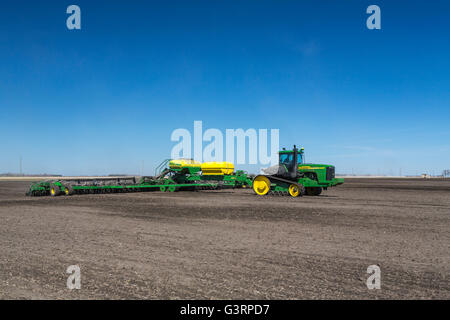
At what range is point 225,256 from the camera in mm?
7496

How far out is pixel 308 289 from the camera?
5.41 metres

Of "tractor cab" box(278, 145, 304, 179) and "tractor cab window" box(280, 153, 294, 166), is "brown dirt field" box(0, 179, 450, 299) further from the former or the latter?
"tractor cab window" box(280, 153, 294, 166)

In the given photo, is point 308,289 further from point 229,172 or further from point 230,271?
point 229,172

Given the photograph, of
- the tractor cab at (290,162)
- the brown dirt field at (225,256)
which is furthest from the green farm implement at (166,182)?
the brown dirt field at (225,256)

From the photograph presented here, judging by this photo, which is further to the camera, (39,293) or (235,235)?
(235,235)

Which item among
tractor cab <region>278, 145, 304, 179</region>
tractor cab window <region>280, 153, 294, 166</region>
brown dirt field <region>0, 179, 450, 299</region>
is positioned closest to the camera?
brown dirt field <region>0, 179, 450, 299</region>

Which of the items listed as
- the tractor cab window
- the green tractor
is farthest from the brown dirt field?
the tractor cab window

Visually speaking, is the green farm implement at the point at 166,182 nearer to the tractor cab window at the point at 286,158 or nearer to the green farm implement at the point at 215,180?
the green farm implement at the point at 215,180

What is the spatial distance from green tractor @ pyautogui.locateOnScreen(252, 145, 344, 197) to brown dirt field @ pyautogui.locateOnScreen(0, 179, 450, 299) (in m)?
9.16

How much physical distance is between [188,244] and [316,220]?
18.8 feet

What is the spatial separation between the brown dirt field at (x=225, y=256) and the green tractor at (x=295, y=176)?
9164mm

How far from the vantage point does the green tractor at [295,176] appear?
22.6 meters

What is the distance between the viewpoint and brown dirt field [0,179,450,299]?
541 cm
